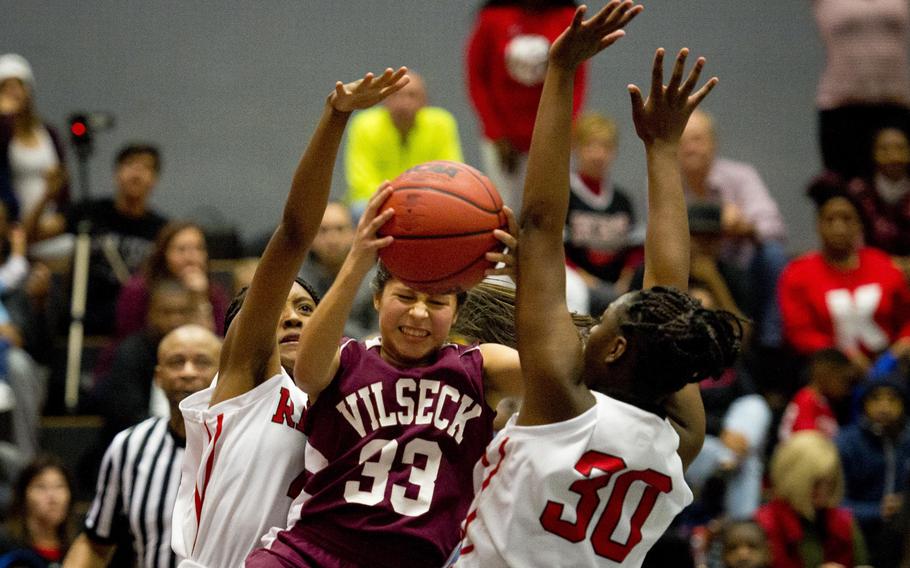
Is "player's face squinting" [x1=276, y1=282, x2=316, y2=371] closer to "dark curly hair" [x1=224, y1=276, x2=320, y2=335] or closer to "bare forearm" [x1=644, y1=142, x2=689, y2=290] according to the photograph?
"dark curly hair" [x1=224, y1=276, x2=320, y2=335]

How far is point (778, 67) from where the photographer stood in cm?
1074

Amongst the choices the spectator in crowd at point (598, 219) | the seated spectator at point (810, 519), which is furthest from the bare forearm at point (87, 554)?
the spectator in crowd at point (598, 219)

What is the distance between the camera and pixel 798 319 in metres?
8.36

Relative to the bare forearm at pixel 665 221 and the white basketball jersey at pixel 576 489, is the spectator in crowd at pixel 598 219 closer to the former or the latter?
the bare forearm at pixel 665 221

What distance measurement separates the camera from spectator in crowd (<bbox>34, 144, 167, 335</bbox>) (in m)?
8.27

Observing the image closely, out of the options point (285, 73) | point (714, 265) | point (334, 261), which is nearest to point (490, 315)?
point (334, 261)

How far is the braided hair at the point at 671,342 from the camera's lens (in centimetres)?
326

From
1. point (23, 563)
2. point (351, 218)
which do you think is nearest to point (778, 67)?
point (351, 218)

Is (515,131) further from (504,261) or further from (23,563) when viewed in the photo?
(504,261)

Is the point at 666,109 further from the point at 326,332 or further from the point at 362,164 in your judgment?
the point at 362,164

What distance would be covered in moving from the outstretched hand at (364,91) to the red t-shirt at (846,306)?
17.0 feet

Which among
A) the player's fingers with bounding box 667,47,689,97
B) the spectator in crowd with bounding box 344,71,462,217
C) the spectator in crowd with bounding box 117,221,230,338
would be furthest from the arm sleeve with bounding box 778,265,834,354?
the player's fingers with bounding box 667,47,689,97

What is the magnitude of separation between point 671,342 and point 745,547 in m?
3.68

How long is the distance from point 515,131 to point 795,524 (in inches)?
111
